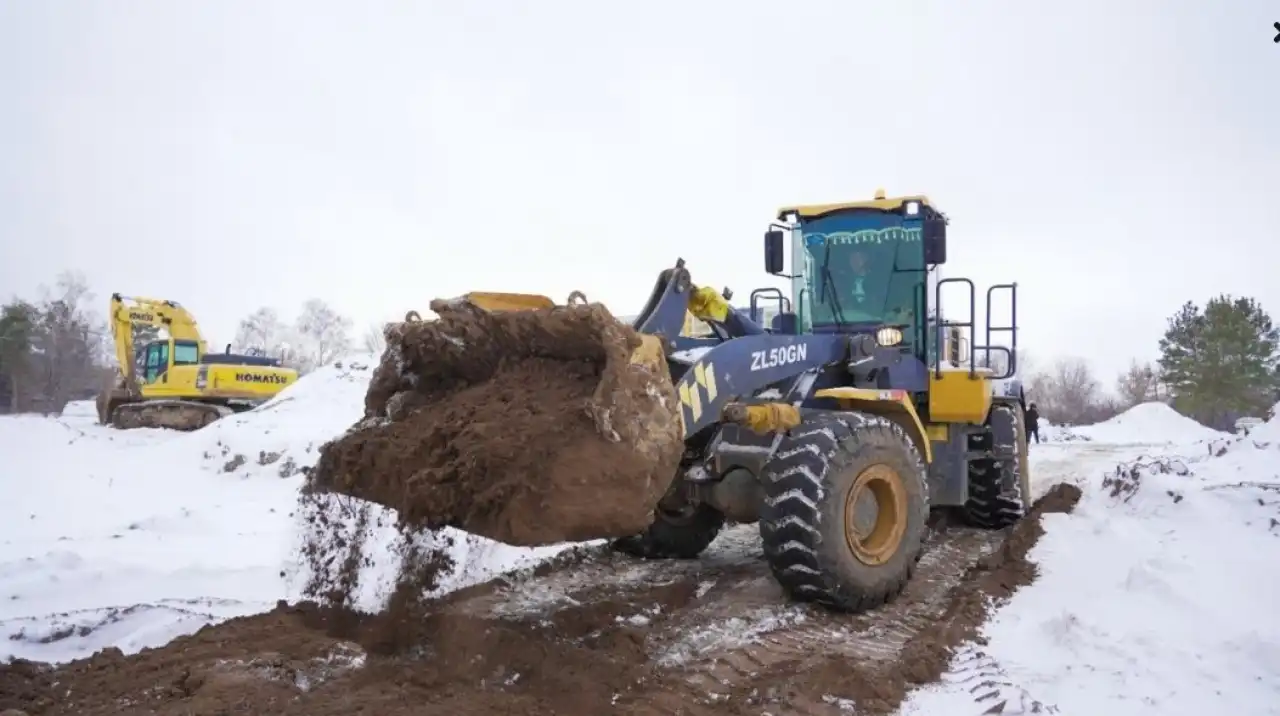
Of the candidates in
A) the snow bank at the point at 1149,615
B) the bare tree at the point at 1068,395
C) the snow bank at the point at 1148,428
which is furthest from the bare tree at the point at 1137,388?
the snow bank at the point at 1149,615

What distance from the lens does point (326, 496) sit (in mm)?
4809

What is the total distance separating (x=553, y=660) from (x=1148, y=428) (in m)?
30.6

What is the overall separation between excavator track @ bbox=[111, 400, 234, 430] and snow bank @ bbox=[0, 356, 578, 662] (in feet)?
12.4

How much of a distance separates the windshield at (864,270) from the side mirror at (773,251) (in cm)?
26

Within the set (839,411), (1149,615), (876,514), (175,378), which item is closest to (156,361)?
(175,378)

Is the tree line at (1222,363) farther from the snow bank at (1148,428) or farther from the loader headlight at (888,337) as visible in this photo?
the loader headlight at (888,337)

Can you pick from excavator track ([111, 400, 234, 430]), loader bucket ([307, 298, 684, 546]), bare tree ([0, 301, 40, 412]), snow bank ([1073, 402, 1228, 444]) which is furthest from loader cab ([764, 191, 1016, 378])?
bare tree ([0, 301, 40, 412])

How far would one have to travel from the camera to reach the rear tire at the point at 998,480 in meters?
8.66

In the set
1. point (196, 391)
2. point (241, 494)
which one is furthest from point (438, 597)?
point (196, 391)

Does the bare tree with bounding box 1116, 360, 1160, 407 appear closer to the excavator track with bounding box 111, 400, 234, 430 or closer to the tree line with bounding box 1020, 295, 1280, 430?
the tree line with bounding box 1020, 295, 1280, 430

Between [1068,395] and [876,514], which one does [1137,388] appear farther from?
[876,514]

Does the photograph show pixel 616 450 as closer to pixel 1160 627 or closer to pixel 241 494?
pixel 1160 627

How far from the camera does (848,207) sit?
7.62 m

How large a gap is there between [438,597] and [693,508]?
1940mm
